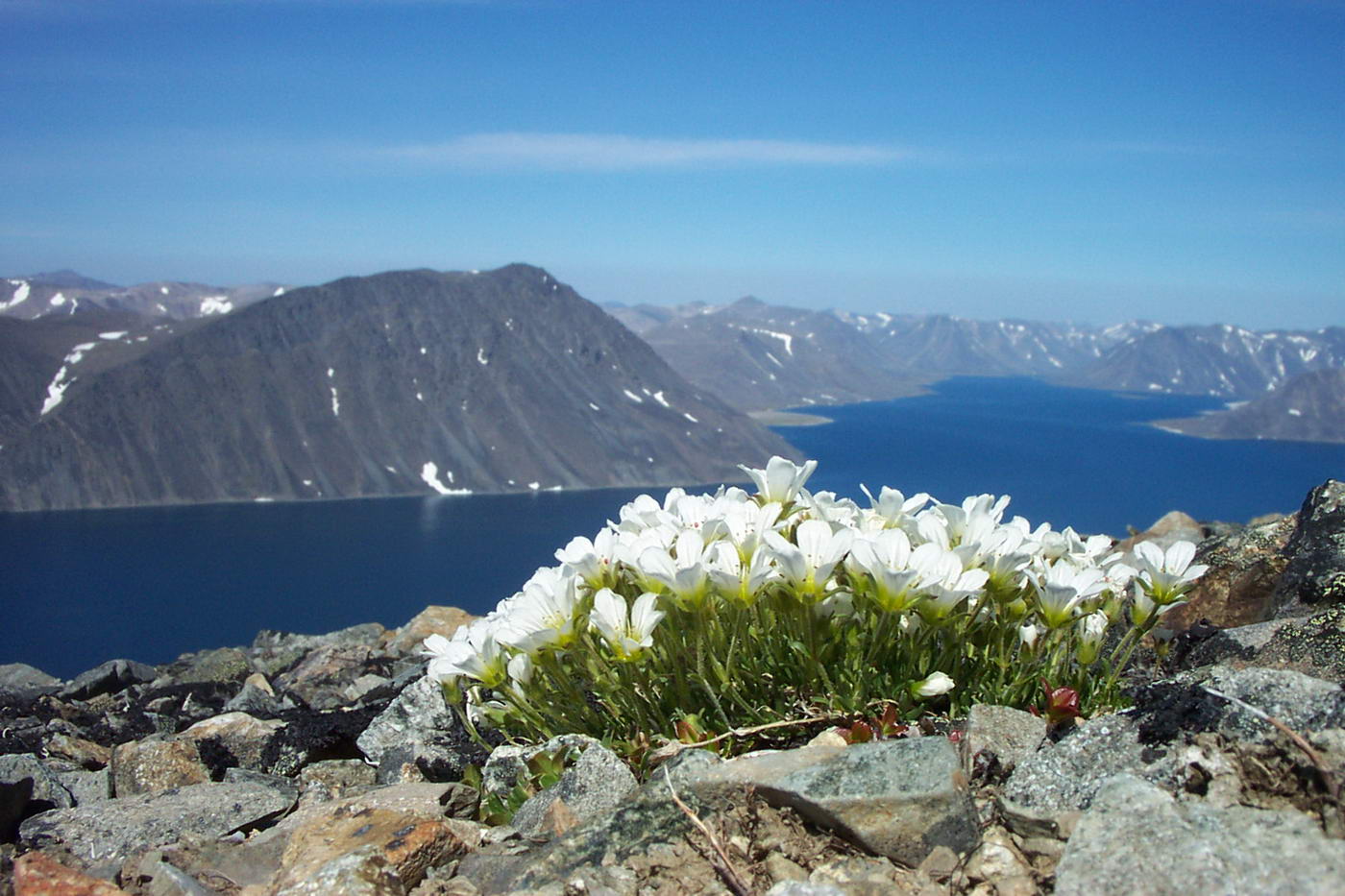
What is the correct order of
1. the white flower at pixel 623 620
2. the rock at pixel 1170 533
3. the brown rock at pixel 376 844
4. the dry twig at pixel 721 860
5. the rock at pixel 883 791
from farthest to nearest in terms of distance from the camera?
the rock at pixel 1170 533 → the white flower at pixel 623 620 → the brown rock at pixel 376 844 → the rock at pixel 883 791 → the dry twig at pixel 721 860

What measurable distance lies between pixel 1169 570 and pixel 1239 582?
3.60 meters

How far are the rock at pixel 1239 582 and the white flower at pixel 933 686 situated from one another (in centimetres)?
373

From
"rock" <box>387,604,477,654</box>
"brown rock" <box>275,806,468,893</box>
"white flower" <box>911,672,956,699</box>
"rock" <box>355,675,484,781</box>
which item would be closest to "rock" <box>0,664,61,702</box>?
"rock" <box>387,604,477,654</box>

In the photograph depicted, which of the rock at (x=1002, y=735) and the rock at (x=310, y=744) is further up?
the rock at (x=1002, y=735)

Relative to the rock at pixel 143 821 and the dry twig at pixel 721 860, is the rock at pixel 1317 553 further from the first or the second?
the rock at pixel 143 821

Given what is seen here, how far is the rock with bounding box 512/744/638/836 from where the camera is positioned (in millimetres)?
3971

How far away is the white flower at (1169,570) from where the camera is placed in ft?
12.8

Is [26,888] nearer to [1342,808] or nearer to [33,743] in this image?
[1342,808]

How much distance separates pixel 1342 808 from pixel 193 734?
698 cm

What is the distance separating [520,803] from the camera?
430 cm

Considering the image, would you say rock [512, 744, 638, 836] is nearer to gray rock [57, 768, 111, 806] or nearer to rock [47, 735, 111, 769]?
gray rock [57, 768, 111, 806]

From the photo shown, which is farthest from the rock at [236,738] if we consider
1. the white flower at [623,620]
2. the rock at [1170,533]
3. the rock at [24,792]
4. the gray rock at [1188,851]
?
the rock at [1170,533]

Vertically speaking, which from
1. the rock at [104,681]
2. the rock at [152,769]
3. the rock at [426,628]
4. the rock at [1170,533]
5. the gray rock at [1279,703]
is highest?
the gray rock at [1279,703]

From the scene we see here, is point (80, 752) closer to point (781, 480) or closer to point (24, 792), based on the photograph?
point (24, 792)
